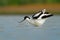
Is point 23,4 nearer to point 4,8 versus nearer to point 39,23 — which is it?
point 4,8

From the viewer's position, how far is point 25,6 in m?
22.3

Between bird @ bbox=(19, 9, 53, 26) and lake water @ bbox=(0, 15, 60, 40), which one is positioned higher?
bird @ bbox=(19, 9, 53, 26)

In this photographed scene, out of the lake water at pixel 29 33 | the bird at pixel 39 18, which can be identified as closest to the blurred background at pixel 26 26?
the lake water at pixel 29 33

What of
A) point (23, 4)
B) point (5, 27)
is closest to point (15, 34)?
point (5, 27)

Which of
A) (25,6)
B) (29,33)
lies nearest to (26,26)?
(29,33)

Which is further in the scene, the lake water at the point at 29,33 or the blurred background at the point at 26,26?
the blurred background at the point at 26,26

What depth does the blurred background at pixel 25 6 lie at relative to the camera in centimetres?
2130

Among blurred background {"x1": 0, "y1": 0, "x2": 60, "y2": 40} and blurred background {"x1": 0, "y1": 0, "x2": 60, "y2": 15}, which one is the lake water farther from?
blurred background {"x1": 0, "y1": 0, "x2": 60, "y2": 15}

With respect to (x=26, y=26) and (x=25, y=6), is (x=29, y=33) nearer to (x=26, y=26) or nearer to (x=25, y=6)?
(x=26, y=26)

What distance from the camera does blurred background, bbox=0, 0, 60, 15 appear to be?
21.3 m

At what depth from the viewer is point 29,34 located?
12.5 meters

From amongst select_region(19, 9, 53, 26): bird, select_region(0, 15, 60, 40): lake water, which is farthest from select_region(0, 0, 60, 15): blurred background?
select_region(19, 9, 53, 26): bird

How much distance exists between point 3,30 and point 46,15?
3233 millimetres

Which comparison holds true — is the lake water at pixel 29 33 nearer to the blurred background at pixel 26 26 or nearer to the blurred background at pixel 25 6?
the blurred background at pixel 26 26
